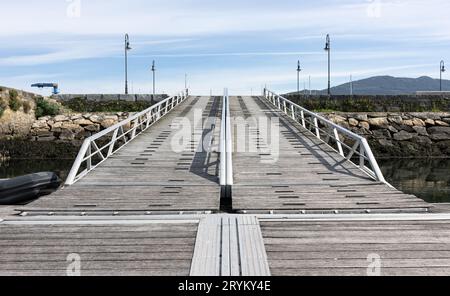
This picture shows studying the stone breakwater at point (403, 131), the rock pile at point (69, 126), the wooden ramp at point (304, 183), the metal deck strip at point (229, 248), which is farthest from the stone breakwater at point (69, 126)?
the metal deck strip at point (229, 248)

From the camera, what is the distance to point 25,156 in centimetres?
2469

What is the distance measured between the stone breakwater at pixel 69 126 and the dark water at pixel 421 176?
49.6ft

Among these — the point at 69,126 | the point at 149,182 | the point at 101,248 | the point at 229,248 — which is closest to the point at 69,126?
the point at 69,126

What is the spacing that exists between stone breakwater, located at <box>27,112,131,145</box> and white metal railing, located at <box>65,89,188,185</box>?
990 millimetres

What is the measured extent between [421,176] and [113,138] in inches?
541

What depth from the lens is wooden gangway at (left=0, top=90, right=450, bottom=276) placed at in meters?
4.80

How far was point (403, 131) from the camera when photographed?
29.0 m

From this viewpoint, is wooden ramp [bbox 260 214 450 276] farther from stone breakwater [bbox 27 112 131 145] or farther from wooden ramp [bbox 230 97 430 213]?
stone breakwater [bbox 27 112 131 145]

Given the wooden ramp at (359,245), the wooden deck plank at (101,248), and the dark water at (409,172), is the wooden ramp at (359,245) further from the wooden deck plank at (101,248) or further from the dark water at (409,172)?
the dark water at (409,172)

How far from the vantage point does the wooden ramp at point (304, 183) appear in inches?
286

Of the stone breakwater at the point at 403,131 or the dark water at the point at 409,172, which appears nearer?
the dark water at the point at 409,172

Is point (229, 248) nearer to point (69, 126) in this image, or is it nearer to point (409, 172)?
point (409, 172)

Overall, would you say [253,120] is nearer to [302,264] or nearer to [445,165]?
[445,165]
